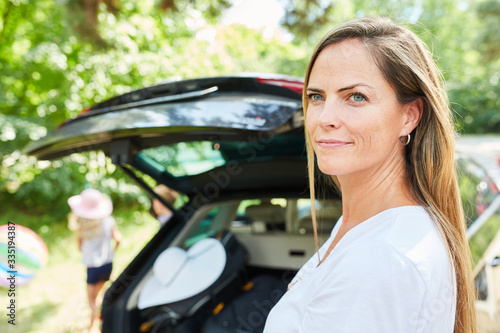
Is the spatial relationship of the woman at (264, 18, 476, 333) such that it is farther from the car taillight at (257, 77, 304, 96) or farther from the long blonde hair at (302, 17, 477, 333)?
the car taillight at (257, 77, 304, 96)

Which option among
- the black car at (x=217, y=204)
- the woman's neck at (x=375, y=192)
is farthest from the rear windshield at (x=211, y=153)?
the woman's neck at (x=375, y=192)

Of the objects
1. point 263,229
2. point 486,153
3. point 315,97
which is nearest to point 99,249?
point 263,229

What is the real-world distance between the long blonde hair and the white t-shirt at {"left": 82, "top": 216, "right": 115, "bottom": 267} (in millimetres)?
3764

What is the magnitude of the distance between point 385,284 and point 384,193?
31 cm

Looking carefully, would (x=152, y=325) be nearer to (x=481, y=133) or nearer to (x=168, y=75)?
(x=168, y=75)

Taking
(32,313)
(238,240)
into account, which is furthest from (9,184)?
(238,240)

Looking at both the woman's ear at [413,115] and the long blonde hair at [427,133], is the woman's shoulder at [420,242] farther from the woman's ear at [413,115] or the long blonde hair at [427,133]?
the woman's ear at [413,115]

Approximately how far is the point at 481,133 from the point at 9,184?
64.8 feet

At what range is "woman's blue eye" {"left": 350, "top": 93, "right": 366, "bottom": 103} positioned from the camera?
39.0 inches

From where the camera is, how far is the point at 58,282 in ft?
16.8

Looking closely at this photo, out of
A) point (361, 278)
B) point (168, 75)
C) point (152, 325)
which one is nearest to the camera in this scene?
point (361, 278)

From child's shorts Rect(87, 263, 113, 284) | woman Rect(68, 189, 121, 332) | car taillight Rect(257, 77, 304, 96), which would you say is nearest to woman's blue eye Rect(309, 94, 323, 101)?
car taillight Rect(257, 77, 304, 96)

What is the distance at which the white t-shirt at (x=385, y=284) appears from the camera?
2.58 ft

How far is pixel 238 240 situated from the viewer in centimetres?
295
